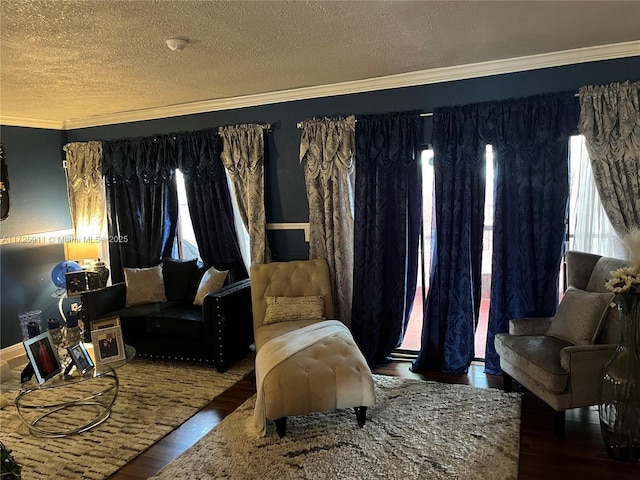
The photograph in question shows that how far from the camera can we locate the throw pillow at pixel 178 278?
4.71 meters

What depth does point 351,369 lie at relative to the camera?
9.50ft

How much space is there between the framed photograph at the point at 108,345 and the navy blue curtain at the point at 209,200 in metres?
1.48

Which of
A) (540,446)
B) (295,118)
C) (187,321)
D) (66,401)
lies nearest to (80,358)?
(66,401)

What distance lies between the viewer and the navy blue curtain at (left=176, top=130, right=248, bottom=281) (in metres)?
4.63

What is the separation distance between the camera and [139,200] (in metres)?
5.14

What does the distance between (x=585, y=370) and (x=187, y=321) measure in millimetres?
3057

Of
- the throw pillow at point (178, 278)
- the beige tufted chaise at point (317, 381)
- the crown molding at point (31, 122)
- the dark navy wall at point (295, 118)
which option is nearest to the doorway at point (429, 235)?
the dark navy wall at point (295, 118)

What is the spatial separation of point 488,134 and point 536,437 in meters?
2.17

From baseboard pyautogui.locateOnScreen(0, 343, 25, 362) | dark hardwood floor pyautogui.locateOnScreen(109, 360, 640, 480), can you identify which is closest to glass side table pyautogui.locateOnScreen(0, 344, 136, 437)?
dark hardwood floor pyautogui.locateOnScreen(109, 360, 640, 480)

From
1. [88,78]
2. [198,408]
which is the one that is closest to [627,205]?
[198,408]

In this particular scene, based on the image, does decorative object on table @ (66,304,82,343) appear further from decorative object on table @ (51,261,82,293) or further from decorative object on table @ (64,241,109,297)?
decorative object on table @ (51,261,82,293)

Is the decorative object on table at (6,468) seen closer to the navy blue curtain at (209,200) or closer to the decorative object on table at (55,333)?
the decorative object on table at (55,333)

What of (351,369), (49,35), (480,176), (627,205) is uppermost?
(49,35)

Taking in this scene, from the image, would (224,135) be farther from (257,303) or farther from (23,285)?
(23,285)
